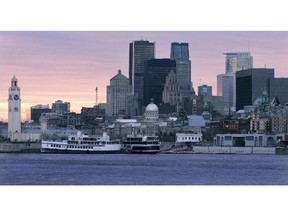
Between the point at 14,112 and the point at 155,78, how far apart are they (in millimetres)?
12586

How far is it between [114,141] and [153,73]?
12.4 m

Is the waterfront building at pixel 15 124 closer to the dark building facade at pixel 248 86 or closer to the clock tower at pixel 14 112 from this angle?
the clock tower at pixel 14 112

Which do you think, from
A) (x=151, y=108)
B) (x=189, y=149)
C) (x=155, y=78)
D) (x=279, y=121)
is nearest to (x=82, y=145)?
(x=189, y=149)

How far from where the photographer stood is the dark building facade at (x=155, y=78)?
208 feet

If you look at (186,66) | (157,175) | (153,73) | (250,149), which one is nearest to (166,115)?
(153,73)

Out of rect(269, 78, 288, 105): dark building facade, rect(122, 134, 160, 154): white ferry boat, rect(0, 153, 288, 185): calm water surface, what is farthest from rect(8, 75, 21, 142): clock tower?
rect(269, 78, 288, 105): dark building facade

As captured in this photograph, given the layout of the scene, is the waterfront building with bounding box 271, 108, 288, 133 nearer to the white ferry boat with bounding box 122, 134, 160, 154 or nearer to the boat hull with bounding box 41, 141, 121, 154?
the white ferry boat with bounding box 122, 134, 160, 154

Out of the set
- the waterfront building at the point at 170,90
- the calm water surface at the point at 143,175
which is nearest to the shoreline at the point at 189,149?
the waterfront building at the point at 170,90

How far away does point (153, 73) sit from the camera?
63.8 meters

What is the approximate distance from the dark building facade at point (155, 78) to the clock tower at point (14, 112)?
10.0m

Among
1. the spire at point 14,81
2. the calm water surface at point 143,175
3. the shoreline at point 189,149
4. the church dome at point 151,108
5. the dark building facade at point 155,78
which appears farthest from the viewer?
the dark building facade at point 155,78

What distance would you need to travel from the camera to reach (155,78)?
2515 inches

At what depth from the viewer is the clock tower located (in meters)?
47.8

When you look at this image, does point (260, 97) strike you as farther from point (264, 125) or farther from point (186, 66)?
point (186, 66)
